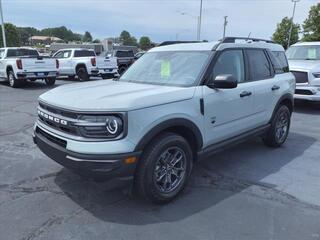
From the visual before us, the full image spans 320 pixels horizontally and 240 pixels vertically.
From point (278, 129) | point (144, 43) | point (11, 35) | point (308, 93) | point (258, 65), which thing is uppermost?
point (11, 35)

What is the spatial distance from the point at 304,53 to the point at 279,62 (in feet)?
18.3

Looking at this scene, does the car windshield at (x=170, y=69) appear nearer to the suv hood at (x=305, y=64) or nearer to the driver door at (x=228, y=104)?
the driver door at (x=228, y=104)

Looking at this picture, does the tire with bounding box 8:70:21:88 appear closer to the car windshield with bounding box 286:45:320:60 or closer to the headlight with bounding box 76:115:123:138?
the car windshield with bounding box 286:45:320:60

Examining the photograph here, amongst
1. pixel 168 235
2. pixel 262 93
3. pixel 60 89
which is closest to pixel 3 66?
pixel 60 89

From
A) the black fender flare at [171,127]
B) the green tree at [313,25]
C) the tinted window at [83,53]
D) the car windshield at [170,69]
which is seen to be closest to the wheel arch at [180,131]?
the black fender flare at [171,127]

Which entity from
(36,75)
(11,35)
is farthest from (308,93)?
Result: (11,35)

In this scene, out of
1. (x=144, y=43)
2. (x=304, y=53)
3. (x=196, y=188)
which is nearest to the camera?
(x=196, y=188)

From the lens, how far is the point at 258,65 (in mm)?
5109

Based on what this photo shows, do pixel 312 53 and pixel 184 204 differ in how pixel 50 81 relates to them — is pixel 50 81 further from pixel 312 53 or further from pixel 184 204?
pixel 184 204

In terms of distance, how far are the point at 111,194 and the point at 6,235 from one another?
1.23m

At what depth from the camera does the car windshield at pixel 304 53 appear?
406 inches

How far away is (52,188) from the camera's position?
403 centimetres

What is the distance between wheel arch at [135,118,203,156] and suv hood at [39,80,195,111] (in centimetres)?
24

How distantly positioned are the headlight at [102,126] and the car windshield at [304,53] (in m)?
9.17
